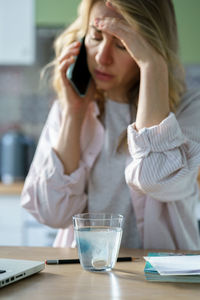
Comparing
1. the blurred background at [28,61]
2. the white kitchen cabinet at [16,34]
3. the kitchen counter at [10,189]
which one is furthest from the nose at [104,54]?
the white kitchen cabinet at [16,34]

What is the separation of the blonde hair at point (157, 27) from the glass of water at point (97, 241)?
59 centimetres

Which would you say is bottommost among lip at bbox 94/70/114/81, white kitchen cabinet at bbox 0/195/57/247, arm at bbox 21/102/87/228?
white kitchen cabinet at bbox 0/195/57/247

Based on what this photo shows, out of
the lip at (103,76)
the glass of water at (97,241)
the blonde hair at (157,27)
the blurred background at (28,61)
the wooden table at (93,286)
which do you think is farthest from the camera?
the blurred background at (28,61)

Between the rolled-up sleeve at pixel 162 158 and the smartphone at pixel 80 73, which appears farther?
the smartphone at pixel 80 73

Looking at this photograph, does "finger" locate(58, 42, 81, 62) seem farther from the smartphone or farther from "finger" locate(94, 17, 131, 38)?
"finger" locate(94, 17, 131, 38)

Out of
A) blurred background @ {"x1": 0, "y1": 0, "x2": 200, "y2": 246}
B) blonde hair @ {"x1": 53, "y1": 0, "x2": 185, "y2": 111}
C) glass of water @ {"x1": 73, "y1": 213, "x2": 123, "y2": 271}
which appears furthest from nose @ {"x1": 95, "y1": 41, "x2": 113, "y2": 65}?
blurred background @ {"x1": 0, "y1": 0, "x2": 200, "y2": 246}

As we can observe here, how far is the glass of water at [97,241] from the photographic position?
82 centimetres

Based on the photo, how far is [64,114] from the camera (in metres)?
1.44

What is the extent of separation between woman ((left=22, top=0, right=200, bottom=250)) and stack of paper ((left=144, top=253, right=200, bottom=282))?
0.35 m

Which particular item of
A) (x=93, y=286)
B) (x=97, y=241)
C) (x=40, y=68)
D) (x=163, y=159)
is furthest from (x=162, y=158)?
→ (x=40, y=68)

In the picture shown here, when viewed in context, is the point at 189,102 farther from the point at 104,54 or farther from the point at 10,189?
the point at 10,189

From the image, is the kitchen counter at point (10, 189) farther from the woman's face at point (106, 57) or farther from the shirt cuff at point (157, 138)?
the shirt cuff at point (157, 138)

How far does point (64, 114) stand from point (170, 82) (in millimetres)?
338

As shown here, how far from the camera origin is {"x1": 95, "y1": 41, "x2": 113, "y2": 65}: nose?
4.34ft
